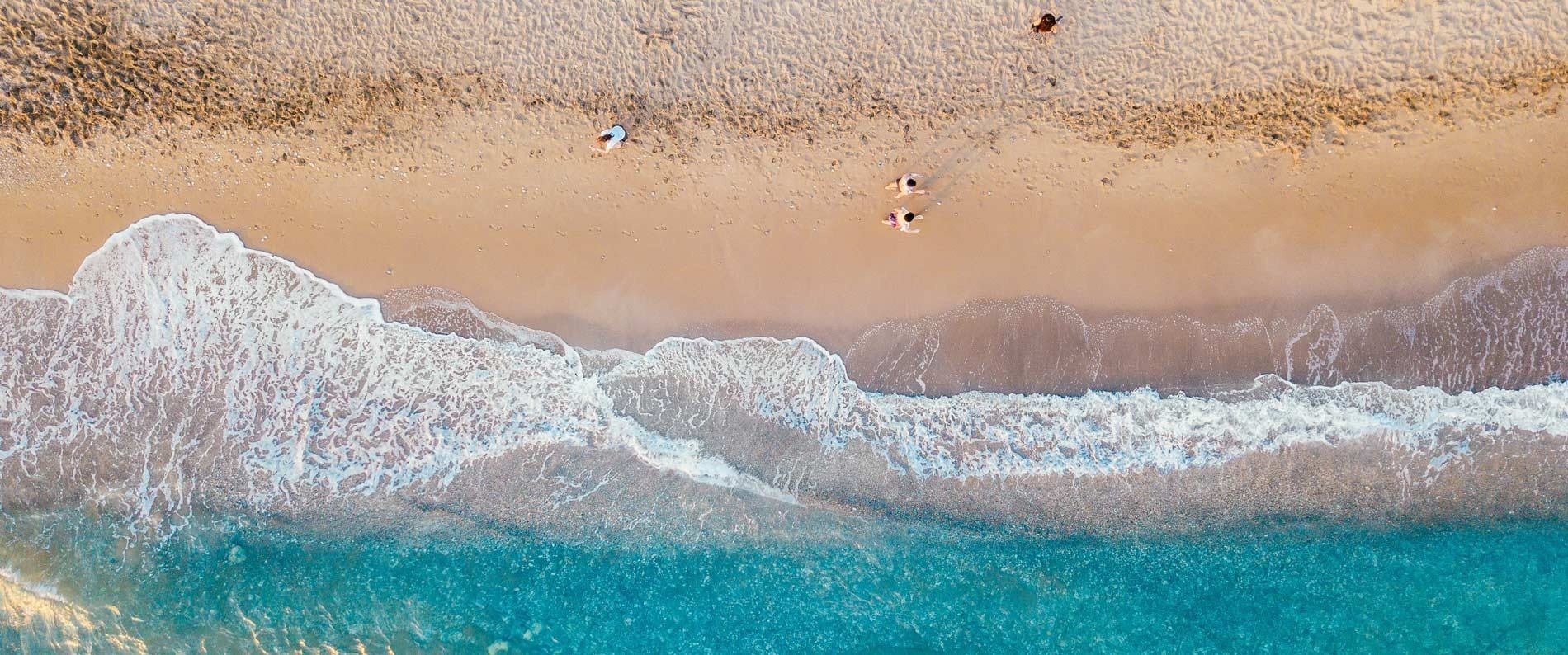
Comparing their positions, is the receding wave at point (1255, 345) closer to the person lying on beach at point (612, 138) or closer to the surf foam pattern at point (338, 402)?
the surf foam pattern at point (338, 402)

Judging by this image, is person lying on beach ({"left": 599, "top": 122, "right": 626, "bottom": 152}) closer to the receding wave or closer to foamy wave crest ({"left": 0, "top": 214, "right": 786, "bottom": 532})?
foamy wave crest ({"left": 0, "top": 214, "right": 786, "bottom": 532})

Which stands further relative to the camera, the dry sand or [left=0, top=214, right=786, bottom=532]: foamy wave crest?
[left=0, top=214, right=786, bottom=532]: foamy wave crest

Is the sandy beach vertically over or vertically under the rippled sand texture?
under

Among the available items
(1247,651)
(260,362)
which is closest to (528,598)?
(260,362)

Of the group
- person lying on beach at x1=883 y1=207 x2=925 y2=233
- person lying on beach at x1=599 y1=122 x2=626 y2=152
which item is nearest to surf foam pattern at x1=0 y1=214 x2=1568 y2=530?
person lying on beach at x1=883 y1=207 x2=925 y2=233

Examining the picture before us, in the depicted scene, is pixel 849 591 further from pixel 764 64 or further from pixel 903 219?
pixel 764 64

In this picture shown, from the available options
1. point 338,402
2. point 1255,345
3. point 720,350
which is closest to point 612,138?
point 720,350
